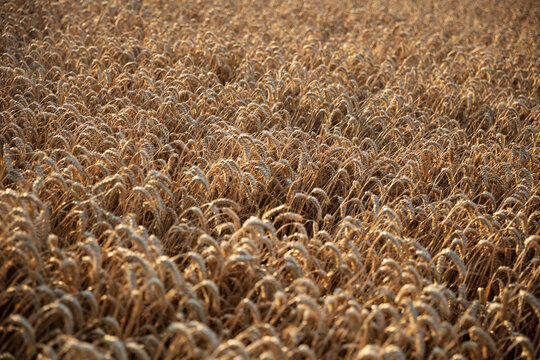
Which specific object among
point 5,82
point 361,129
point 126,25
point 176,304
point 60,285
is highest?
point 126,25

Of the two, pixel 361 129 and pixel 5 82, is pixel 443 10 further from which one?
pixel 5 82

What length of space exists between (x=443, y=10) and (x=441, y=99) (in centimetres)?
708

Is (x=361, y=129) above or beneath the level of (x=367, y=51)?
beneath

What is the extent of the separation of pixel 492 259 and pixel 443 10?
10020mm

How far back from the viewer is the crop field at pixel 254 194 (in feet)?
6.66

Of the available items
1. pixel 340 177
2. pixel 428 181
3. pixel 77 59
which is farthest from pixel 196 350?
pixel 77 59

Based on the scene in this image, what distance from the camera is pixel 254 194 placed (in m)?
3.03

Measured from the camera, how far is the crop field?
2029 mm

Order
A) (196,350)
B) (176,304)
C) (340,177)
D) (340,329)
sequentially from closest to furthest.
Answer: (196,350) < (340,329) < (176,304) < (340,177)

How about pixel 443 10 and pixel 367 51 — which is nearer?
pixel 367 51

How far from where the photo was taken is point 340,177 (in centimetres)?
357

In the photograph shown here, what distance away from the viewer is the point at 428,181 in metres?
3.62

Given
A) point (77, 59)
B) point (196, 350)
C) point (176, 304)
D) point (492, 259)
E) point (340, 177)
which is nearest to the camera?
point (196, 350)

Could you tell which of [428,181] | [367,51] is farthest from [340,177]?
[367,51]
